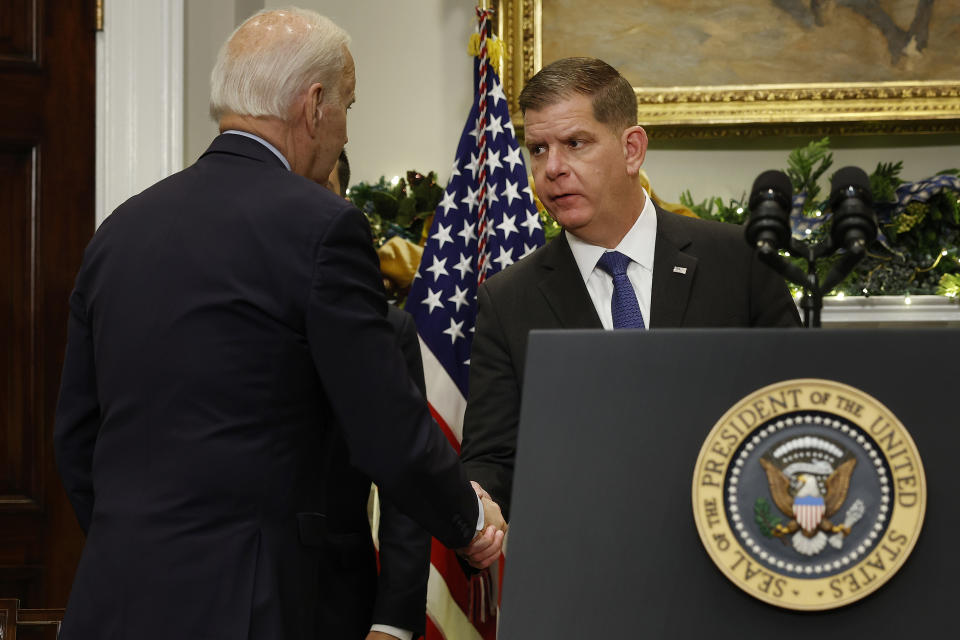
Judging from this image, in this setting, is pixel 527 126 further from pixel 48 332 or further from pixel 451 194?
pixel 48 332

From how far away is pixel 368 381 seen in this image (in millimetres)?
1812

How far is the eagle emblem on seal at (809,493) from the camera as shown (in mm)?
1076

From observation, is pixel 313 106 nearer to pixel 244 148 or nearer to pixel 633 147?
pixel 244 148

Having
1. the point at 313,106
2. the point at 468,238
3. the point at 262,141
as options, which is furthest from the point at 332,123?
the point at 468,238

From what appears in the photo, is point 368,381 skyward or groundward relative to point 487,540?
skyward

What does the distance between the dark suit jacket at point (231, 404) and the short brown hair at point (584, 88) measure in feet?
2.46

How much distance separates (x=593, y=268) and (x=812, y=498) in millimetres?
1377

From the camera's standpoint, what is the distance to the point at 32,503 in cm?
371

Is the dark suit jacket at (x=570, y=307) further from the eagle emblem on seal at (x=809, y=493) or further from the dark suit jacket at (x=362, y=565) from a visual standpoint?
the eagle emblem on seal at (x=809, y=493)

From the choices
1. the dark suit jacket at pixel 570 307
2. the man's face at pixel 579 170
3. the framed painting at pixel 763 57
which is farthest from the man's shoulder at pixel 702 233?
the framed painting at pixel 763 57

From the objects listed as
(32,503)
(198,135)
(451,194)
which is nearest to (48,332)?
(32,503)

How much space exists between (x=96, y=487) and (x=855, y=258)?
1.34 m

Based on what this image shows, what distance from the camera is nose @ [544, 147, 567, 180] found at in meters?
2.39

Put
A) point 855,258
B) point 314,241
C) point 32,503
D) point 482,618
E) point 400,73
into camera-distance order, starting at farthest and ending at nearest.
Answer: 1. point 400,73
2. point 32,503
3. point 482,618
4. point 314,241
5. point 855,258
